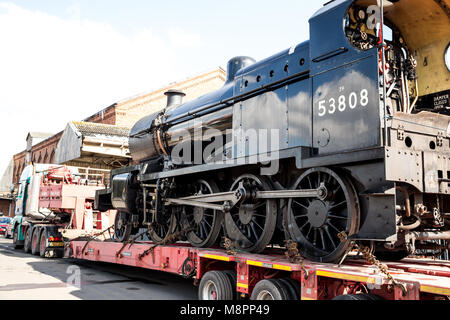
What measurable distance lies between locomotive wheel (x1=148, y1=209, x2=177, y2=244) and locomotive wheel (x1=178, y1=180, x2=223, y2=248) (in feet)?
1.05

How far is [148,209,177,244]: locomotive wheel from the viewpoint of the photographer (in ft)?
28.3

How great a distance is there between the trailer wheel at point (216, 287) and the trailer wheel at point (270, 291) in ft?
2.15

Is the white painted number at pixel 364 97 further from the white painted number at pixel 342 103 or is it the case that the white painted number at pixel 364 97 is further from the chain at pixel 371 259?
the chain at pixel 371 259

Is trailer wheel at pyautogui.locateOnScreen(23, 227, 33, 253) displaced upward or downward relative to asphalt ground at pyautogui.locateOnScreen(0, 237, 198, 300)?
upward

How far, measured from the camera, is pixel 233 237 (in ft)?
22.8

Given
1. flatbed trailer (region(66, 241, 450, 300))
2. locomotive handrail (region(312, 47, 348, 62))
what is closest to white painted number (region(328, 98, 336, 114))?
locomotive handrail (region(312, 47, 348, 62))

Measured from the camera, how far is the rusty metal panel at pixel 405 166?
448 cm

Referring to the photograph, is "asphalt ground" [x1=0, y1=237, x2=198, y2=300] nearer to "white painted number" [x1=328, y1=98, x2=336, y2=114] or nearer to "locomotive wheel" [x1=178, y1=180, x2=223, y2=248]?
"locomotive wheel" [x1=178, y1=180, x2=223, y2=248]

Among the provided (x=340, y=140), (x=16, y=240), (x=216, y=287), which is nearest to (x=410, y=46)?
(x=340, y=140)

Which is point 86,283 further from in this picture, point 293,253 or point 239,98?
point 293,253

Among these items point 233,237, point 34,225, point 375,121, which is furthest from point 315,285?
point 34,225

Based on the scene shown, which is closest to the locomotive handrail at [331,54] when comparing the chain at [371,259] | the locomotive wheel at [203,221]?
the chain at [371,259]

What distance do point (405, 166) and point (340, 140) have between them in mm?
796
